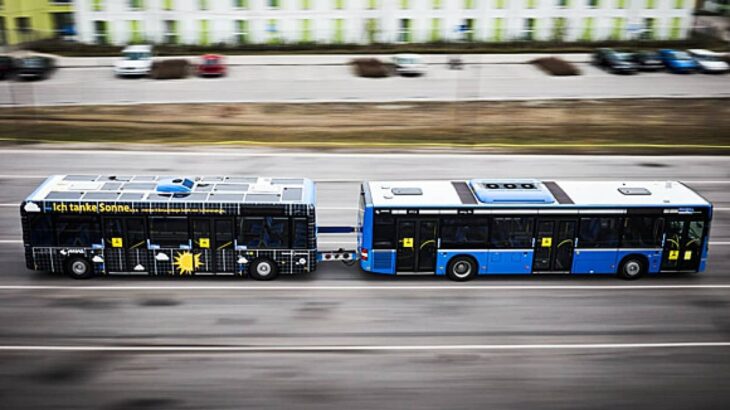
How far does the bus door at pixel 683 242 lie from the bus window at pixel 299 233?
10.8m

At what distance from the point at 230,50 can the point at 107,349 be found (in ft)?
157

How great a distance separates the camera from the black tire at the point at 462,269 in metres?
22.1

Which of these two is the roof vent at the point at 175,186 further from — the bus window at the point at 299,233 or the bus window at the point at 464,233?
the bus window at the point at 464,233

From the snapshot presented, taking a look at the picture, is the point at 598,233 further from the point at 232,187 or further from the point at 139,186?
the point at 139,186

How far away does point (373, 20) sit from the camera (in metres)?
65.4

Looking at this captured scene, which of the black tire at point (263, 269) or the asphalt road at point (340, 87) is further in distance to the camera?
the asphalt road at point (340, 87)

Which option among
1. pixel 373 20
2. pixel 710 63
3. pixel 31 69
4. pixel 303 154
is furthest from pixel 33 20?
pixel 710 63

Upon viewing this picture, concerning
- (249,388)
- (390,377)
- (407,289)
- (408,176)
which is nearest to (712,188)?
(408,176)

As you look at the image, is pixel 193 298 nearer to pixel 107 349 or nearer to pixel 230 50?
pixel 107 349

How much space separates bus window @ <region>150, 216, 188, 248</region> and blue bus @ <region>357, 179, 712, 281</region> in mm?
5245

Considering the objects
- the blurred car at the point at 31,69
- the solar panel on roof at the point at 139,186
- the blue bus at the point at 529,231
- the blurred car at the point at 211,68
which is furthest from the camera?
the blurred car at the point at 211,68

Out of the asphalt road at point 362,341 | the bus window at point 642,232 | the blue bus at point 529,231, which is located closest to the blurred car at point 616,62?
the asphalt road at point 362,341

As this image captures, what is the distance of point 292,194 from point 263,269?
7.87 ft

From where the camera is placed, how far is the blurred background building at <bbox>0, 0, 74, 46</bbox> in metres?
65.6
